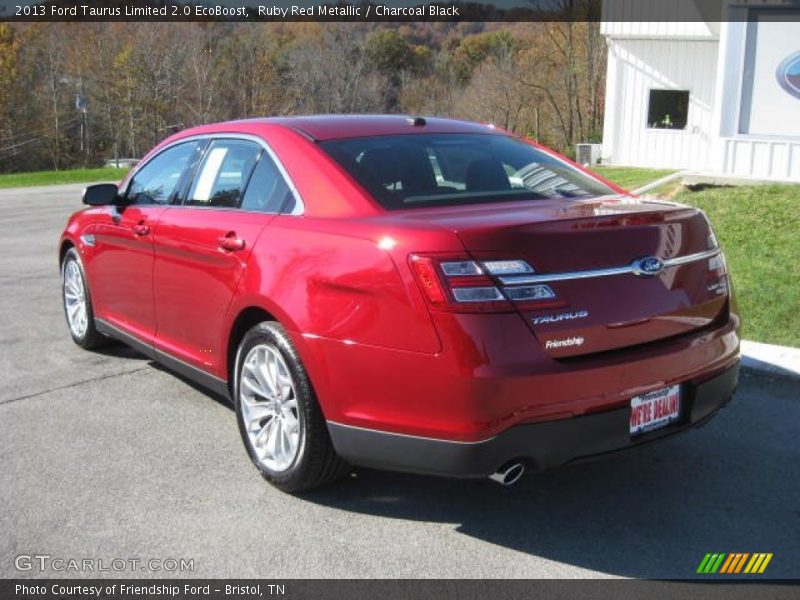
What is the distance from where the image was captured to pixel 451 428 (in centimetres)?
308

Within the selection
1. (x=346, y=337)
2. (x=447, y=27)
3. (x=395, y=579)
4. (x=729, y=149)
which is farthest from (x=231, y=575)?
(x=447, y=27)

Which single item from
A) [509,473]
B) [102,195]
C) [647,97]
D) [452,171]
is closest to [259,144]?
[452,171]

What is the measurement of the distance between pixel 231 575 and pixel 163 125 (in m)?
49.5

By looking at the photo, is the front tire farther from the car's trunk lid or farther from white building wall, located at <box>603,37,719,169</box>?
white building wall, located at <box>603,37,719,169</box>

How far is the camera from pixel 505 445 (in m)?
3.05

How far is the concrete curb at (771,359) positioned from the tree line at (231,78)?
3405 cm

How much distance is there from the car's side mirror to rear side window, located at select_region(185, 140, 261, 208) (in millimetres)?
1072

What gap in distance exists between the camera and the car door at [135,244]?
4977 millimetres

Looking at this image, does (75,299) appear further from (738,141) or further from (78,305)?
(738,141)

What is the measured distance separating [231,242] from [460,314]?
4.96 feet

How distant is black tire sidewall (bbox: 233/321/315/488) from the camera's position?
11.7 feet

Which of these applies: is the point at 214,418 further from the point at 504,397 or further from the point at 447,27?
the point at 447,27

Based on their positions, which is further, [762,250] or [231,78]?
[231,78]

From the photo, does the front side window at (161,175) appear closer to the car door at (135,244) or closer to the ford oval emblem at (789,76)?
the car door at (135,244)
